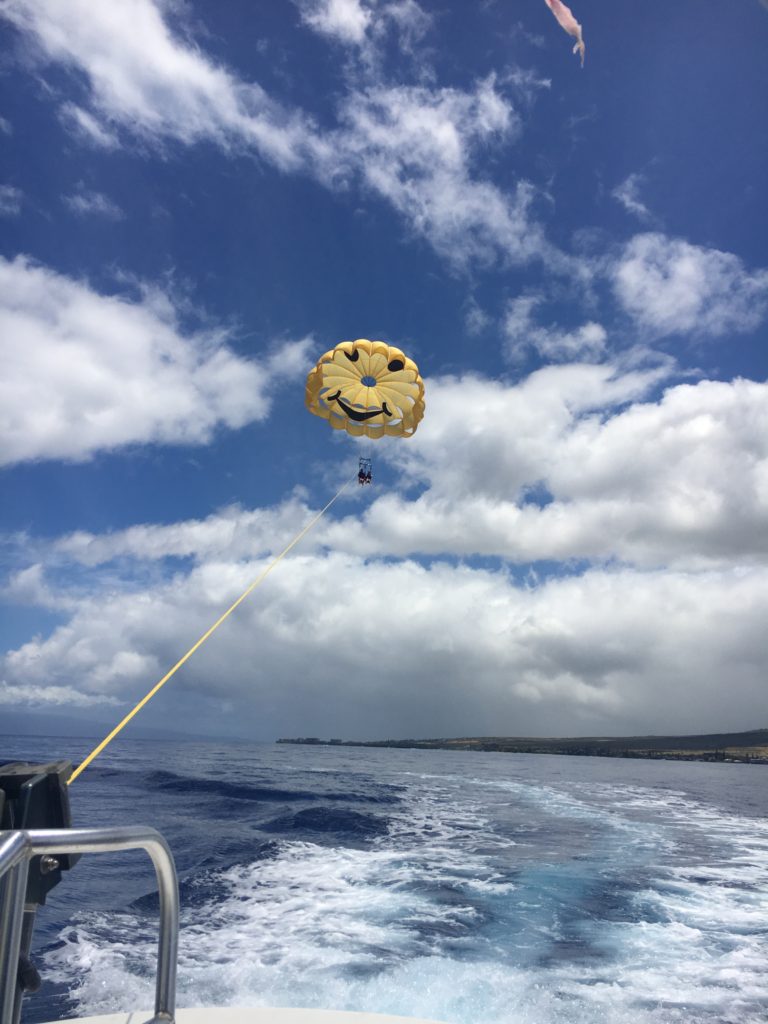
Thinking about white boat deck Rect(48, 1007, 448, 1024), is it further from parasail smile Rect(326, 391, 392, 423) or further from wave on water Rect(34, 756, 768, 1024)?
parasail smile Rect(326, 391, 392, 423)

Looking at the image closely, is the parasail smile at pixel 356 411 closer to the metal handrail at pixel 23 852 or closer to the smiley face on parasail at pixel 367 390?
the smiley face on parasail at pixel 367 390

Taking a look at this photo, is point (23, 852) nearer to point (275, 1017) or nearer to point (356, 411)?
point (275, 1017)

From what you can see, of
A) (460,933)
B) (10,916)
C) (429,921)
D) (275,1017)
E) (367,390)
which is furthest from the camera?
(367,390)

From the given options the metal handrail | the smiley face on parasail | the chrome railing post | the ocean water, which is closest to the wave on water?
the ocean water

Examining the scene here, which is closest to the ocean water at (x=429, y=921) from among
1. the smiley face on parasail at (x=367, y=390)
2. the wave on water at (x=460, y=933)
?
the wave on water at (x=460, y=933)

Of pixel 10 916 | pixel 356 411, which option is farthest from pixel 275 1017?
pixel 356 411

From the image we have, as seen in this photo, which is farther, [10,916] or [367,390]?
[367,390]
